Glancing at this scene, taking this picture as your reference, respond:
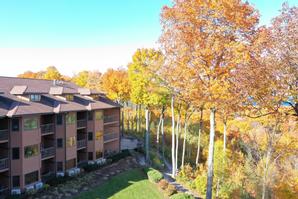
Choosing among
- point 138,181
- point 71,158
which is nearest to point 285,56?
point 138,181

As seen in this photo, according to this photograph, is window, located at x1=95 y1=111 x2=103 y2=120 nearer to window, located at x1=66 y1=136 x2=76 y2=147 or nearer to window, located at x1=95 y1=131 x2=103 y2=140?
window, located at x1=95 y1=131 x2=103 y2=140

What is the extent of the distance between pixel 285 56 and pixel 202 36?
13.5 ft

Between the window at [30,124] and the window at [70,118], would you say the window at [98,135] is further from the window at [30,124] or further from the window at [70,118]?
the window at [30,124]

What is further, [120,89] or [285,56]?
[120,89]

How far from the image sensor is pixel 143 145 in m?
40.1

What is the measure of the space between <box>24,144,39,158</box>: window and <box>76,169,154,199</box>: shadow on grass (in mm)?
5506

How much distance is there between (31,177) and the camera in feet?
73.2

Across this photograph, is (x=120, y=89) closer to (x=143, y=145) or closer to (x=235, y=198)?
(x=143, y=145)

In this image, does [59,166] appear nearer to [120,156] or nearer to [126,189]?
[126,189]

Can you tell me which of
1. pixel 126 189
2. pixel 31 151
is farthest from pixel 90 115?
pixel 126 189

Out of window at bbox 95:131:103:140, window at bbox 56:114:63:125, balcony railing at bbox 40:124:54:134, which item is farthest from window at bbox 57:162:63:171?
window at bbox 95:131:103:140

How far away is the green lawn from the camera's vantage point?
2212 centimetres

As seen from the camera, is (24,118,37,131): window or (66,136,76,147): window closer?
(24,118,37,131): window

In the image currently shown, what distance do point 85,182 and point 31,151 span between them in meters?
5.81
